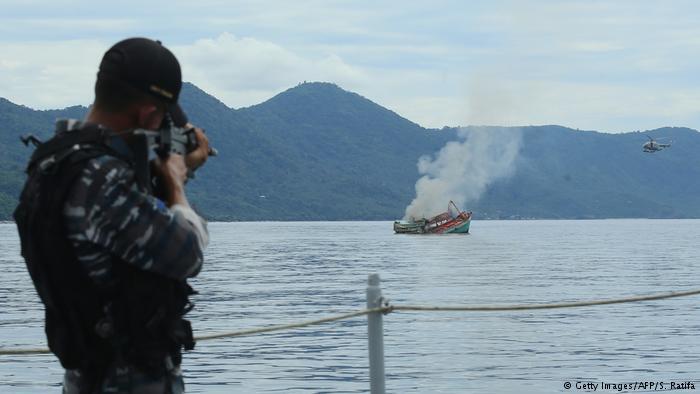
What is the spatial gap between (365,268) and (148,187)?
75.6 meters

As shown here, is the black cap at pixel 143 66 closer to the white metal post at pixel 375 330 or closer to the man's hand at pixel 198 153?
the man's hand at pixel 198 153

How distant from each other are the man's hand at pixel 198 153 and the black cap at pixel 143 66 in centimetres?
19

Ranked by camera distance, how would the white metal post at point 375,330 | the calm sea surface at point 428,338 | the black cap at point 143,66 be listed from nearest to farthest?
the black cap at point 143,66 < the white metal post at point 375,330 < the calm sea surface at point 428,338

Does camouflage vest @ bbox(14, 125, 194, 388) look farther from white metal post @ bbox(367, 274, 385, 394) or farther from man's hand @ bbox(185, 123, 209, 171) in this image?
white metal post @ bbox(367, 274, 385, 394)

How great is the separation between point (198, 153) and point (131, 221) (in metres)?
0.50

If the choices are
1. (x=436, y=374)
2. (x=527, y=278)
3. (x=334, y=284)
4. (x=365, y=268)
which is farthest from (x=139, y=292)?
(x=365, y=268)

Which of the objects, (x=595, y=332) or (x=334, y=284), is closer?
(x=595, y=332)

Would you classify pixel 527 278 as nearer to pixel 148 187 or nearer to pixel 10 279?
pixel 10 279

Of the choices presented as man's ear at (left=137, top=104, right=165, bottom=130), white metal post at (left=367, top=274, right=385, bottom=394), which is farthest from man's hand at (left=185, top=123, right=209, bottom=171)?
white metal post at (left=367, top=274, right=385, bottom=394)

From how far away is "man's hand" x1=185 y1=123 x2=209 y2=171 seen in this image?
4098mm

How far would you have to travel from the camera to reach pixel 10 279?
68188 mm

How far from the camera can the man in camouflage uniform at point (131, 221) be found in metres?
3.70

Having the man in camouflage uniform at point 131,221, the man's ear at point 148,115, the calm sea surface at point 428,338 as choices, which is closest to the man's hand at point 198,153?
the man in camouflage uniform at point 131,221

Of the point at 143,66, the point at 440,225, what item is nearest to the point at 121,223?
the point at 143,66
